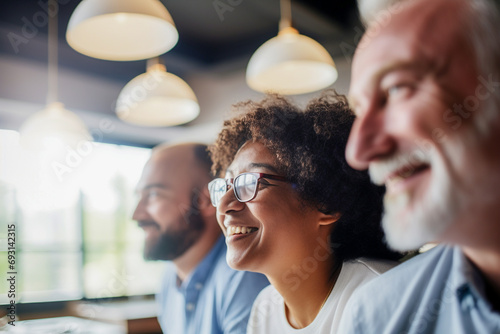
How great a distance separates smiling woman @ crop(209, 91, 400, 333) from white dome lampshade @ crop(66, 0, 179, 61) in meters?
0.65

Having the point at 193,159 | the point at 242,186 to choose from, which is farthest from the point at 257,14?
the point at 242,186

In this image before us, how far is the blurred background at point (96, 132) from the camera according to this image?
56.4 inches

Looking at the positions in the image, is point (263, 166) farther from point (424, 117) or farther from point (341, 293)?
point (424, 117)

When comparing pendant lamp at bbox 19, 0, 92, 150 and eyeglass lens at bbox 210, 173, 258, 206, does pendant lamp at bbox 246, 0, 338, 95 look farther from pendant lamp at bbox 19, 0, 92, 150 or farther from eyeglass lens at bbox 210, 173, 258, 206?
pendant lamp at bbox 19, 0, 92, 150

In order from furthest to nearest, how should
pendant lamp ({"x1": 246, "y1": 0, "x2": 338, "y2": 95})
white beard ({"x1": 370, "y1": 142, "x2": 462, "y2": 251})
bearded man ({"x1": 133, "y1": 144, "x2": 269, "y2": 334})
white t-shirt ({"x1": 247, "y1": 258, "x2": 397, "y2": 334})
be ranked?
pendant lamp ({"x1": 246, "y1": 0, "x2": 338, "y2": 95}), bearded man ({"x1": 133, "y1": 144, "x2": 269, "y2": 334}), white t-shirt ({"x1": 247, "y1": 258, "x2": 397, "y2": 334}), white beard ({"x1": 370, "y1": 142, "x2": 462, "y2": 251})

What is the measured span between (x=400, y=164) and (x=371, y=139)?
0.05m

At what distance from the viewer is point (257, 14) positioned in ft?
7.70

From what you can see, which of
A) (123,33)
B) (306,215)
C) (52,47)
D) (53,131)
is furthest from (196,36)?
(306,215)

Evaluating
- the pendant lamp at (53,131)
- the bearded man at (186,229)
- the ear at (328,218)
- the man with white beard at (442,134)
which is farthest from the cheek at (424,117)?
the pendant lamp at (53,131)

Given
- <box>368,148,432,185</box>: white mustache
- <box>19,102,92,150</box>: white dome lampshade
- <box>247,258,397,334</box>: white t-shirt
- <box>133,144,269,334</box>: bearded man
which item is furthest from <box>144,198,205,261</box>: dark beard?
<box>19,102,92,150</box>: white dome lampshade

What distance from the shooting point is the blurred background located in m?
1.43

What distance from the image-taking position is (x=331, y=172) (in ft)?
2.64

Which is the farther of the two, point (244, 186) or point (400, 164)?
point (244, 186)

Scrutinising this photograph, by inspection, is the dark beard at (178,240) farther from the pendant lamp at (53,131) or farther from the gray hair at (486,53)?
the pendant lamp at (53,131)
